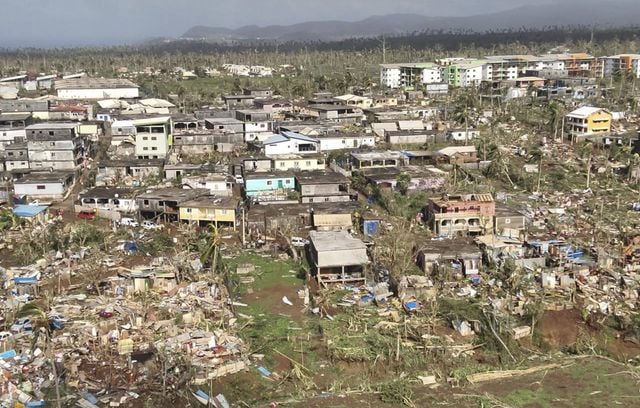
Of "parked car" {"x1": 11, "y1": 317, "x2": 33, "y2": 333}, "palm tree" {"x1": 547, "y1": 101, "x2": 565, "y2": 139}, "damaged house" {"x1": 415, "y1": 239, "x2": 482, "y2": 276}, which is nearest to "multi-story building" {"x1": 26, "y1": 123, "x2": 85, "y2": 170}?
"parked car" {"x1": 11, "y1": 317, "x2": 33, "y2": 333}

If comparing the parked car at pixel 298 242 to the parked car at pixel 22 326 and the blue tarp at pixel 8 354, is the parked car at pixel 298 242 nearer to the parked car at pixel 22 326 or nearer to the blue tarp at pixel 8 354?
the parked car at pixel 22 326

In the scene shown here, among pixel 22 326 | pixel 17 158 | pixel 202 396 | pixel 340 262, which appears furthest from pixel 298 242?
pixel 17 158

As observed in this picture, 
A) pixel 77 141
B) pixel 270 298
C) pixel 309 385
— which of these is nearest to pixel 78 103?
pixel 77 141

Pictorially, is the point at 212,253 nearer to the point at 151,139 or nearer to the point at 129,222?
the point at 129,222

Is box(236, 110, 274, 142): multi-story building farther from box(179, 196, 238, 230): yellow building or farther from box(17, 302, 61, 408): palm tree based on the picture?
box(17, 302, 61, 408): palm tree

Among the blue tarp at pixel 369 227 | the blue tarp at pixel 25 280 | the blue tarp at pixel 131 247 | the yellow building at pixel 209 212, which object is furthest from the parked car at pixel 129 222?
the blue tarp at pixel 369 227

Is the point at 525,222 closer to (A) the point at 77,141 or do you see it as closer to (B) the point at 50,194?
(B) the point at 50,194
